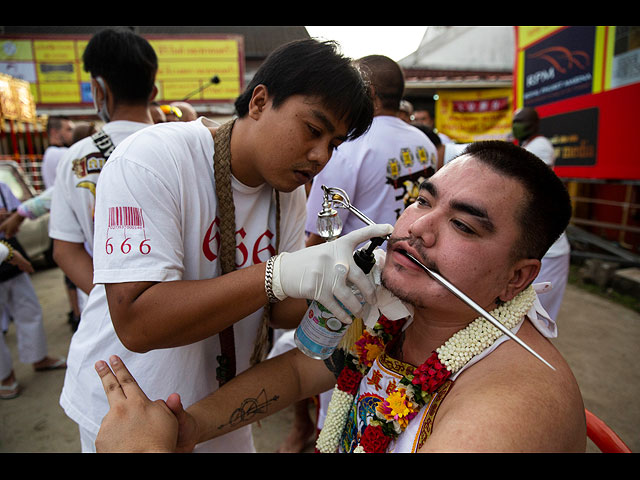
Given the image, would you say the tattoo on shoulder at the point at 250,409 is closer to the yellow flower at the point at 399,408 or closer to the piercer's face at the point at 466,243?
the yellow flower at the point at 399,408

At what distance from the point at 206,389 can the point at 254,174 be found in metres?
0.84

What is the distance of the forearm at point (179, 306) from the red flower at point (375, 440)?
538mm

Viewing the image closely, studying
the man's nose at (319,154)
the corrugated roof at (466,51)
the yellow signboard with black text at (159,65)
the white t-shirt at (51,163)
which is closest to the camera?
the man's nose at (319,154)

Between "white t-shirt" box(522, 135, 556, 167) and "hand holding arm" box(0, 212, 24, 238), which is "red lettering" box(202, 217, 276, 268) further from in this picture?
"white t-shirt" box(522, 135, 556, 167)

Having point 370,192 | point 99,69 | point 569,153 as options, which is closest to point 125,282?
point 99,69

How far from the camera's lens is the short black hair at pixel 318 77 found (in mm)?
1305

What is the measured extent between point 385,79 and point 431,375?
5.95ft

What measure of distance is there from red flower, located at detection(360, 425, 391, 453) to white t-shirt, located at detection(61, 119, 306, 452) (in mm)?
611

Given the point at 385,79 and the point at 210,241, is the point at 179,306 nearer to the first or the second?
the point at 210,241

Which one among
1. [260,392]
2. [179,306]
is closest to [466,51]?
[260,392]

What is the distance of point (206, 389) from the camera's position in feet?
5.17

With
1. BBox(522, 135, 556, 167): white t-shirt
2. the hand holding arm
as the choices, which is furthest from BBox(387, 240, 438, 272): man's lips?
the hand holding arm

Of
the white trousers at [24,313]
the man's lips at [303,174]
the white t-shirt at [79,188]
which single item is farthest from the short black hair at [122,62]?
the white trousers at [24,313]
